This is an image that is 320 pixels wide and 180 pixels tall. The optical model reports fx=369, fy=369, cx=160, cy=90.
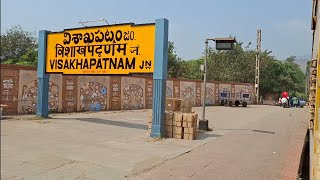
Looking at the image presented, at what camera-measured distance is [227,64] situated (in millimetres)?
50750

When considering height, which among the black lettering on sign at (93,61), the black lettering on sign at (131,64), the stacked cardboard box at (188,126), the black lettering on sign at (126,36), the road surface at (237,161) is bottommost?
the road surface at (237,161)

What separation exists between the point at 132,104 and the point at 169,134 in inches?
582

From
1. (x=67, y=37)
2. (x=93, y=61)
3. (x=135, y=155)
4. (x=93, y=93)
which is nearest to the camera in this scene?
(x=135, y=155)

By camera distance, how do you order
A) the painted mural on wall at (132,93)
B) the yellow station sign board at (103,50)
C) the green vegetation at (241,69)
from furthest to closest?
the green vegetation at (241,69), the painted mural on wall at (132,93), the yellow station sign board at (103,50)

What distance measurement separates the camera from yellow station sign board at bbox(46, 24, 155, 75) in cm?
1348

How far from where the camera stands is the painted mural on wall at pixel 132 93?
86.9 feet

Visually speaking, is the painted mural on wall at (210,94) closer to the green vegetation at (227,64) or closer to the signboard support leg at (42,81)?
the green vegetation at (227,64)

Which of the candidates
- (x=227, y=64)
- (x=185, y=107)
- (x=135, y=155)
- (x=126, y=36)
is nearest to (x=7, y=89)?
(x=126, y=36)

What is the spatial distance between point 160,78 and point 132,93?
48.6 feet

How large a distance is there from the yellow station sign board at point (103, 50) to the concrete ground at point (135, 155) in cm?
254

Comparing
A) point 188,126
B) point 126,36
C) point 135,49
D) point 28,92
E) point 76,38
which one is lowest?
point 188,126

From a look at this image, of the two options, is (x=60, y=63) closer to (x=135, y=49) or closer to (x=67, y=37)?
(x=67, y=37)

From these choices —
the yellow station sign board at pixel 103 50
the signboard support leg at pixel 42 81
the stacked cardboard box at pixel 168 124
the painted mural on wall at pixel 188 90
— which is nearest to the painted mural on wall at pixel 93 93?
the signboard support leg at pixel 42 81

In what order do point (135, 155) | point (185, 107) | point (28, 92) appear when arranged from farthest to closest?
1. point (28, 92)
2. point (185, 107)
3. point (135, 155)
